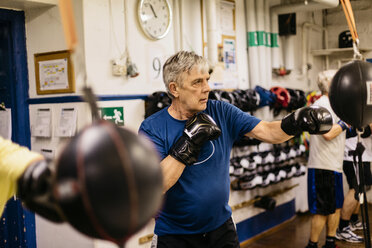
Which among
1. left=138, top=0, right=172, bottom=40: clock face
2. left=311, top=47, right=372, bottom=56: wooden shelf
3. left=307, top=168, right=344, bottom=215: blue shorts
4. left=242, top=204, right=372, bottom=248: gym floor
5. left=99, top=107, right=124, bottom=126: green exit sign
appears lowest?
left=242, top=204, right=372, bottom=248: gym floor

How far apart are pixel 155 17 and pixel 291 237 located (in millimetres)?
2881

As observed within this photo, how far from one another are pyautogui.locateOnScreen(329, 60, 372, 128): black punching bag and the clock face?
5.89 ft

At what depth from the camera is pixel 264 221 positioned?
489cm

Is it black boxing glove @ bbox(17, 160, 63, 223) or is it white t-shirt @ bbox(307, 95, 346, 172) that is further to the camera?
white t-shirt @ bbox(307, 95, 346, 172)

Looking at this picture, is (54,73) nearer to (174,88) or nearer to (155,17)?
(155,17)

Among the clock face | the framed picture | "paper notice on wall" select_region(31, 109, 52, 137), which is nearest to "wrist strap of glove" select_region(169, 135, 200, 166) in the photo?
the framed picture

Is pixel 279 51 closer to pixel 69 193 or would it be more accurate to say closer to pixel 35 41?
pixel 35 41

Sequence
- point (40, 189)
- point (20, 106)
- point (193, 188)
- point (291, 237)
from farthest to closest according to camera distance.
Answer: point (291, 237) → point (20, 106) → point (193, 188) → point (40, 189)

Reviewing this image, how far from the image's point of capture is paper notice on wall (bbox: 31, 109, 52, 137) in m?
3.26

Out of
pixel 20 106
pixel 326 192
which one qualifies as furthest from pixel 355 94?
pixel 20 106

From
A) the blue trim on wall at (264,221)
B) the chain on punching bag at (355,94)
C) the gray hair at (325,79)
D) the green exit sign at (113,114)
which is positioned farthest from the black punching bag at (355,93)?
the blue trim on wall at (264,221)

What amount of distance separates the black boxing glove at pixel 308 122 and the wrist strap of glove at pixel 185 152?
1.67 ft

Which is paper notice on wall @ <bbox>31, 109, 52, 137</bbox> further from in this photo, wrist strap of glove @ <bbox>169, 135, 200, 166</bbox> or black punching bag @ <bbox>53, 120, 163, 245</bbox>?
black punching bag @ <bbox>53, 120, 163, 245</bbox>

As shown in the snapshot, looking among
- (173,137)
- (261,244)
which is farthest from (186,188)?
(261,244)
